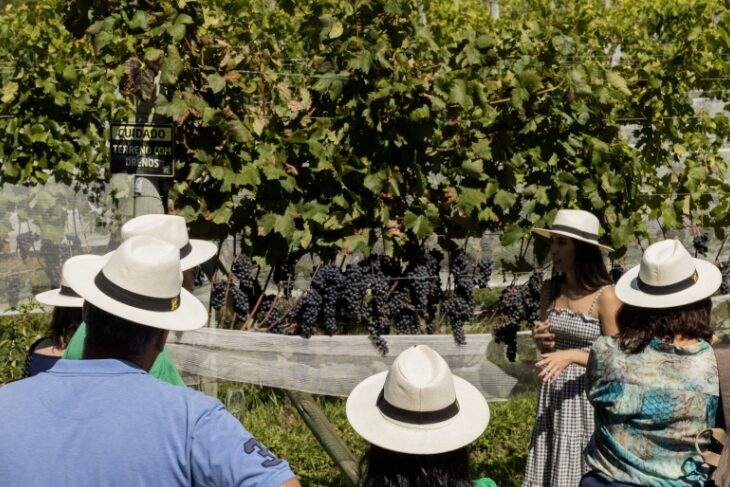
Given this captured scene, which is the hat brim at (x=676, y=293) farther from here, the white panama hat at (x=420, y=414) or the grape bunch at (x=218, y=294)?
the grape bunch at (x=218, y=294)

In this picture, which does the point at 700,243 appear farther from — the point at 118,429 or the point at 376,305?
the point at 118,429

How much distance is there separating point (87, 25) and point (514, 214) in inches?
83.0

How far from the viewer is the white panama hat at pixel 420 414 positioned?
6.80 feet

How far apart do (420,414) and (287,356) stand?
85.3 inches

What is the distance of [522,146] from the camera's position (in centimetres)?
443

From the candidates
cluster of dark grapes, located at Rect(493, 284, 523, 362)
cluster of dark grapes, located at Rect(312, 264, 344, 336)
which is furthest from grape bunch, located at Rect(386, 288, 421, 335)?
cluster of dark grapes, located at Rect(493, 284, 523, 362)

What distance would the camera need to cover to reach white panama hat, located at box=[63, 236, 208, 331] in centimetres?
195

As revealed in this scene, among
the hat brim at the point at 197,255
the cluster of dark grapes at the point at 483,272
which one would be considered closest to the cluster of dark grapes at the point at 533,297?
the cluster of dark grapes at the point at 483,272

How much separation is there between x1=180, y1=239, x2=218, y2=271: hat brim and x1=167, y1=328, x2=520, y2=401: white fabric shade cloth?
0.81 metres

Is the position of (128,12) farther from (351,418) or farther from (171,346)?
(351,418)

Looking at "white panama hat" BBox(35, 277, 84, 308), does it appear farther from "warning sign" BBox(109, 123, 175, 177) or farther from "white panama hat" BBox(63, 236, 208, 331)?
"white panama hat" BBox(63, 236, 208, 331)

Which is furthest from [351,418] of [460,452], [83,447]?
[83,447]

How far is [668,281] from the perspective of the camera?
10.0 feet

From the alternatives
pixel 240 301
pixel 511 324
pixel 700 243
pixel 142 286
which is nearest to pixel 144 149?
pixel 240 301
